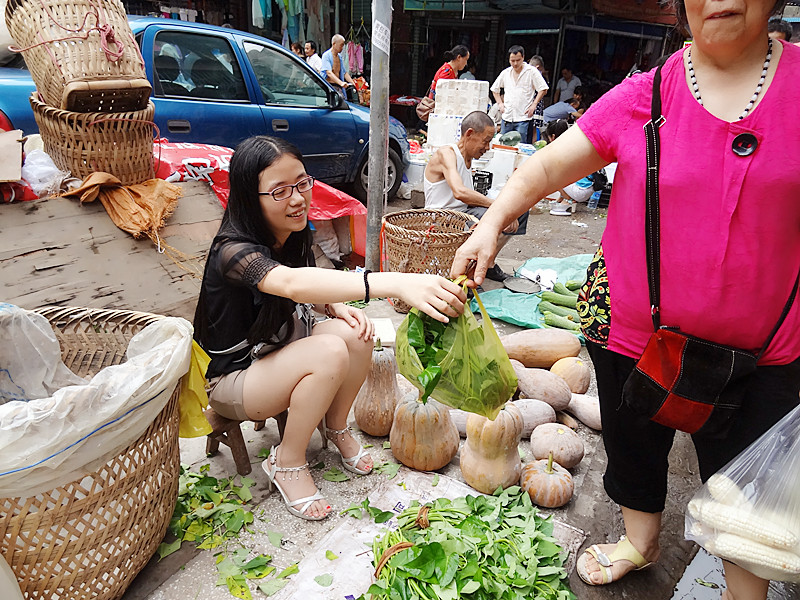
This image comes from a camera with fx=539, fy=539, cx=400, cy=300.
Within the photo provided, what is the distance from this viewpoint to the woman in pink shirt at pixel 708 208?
1290 millimetres

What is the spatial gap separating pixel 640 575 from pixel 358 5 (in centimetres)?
1506

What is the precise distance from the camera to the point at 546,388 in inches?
116

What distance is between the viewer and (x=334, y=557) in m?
2.00

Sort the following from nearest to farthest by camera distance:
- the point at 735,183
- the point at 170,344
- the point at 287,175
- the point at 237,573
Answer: the point at 735,183 < the point at 170,344 < the point at 237,573 < the point at 287,175

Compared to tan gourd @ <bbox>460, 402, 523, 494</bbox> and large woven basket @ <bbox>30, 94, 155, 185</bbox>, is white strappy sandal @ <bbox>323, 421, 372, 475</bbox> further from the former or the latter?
large woven basket @ <bbox>30, 94, 155, 185</bbox>

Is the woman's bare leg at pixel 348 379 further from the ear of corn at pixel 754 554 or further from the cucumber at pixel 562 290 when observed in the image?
the cucumber at pixel 562 290

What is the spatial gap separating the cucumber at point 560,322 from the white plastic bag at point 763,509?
2581 millimetres

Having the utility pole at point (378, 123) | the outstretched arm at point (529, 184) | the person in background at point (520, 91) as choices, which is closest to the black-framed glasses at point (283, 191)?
the outstretched arm at point (529, 184)

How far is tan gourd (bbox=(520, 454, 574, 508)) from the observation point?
229 centimetres

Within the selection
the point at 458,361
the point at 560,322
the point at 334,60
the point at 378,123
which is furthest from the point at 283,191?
the point at 334,60

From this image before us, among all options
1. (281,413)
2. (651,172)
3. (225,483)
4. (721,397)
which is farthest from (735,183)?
(225,483)

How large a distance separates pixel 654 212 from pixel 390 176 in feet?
19.6

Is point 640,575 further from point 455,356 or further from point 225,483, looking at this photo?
point 225,483

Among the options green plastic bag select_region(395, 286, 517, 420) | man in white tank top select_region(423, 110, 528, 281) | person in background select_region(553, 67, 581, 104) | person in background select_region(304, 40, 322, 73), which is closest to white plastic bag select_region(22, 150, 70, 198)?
green plastic bag select_region(395, 286, 517, 420)
